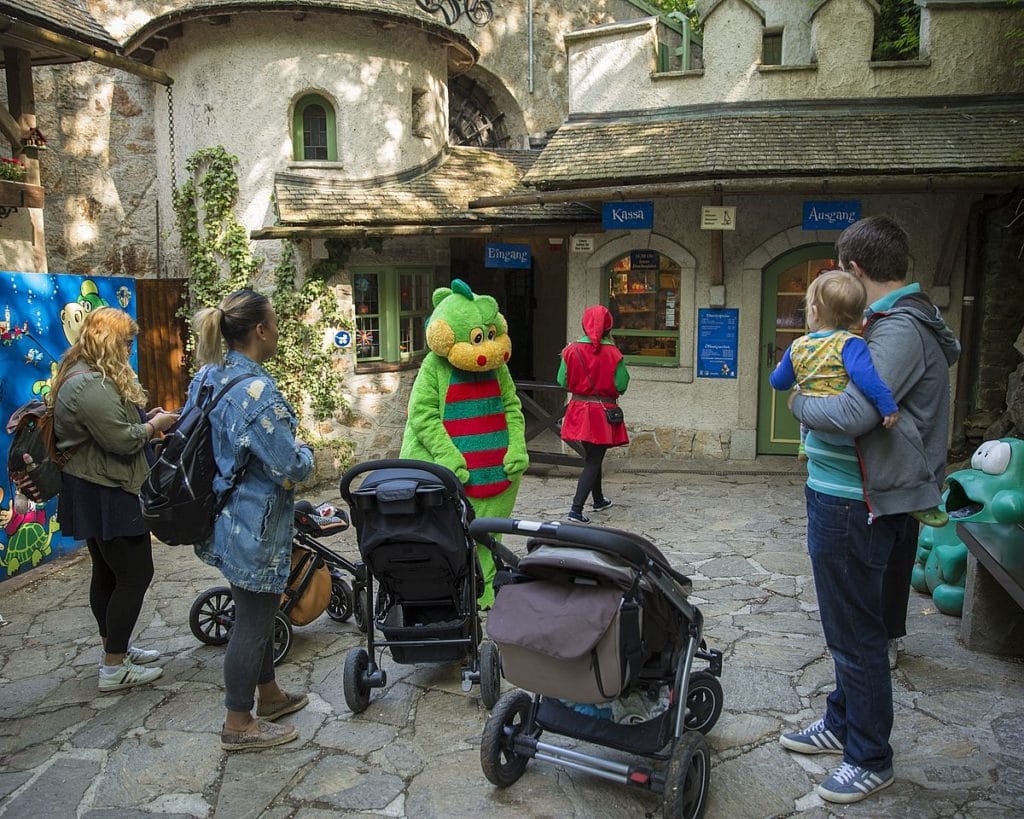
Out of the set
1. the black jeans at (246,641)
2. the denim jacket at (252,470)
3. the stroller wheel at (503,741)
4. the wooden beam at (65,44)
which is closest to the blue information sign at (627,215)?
the wooden beam at (65,44)

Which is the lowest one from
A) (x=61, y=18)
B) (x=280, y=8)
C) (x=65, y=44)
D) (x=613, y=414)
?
(x=613, y=414)

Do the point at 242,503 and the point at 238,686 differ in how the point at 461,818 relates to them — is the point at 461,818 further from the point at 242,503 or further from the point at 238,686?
the point at 242,503

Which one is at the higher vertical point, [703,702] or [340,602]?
[703,702]

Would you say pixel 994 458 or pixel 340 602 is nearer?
pixel 994 458

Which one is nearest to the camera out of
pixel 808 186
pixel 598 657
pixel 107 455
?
pixel 598 657

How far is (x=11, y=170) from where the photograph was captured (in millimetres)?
8086

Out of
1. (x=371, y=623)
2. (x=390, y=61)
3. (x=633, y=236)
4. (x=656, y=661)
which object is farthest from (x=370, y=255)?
(x=656, y=661)

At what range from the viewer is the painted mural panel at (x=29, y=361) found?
255 inches

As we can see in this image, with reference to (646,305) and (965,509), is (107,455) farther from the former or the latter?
(646,305)

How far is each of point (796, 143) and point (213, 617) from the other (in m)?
7.15

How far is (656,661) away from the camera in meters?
3.44

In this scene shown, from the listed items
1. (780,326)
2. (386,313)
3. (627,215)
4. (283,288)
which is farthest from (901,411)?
(386,313)

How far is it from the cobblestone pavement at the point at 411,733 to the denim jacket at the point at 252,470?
88cm

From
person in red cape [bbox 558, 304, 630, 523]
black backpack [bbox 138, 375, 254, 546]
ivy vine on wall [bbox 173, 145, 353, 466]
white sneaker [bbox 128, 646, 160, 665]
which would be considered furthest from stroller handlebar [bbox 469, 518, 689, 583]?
ivy vine on wall [bbox 173, 145, 353, 466]
